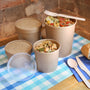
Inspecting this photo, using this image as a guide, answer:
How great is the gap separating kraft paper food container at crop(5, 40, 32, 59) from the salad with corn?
0.17 metres

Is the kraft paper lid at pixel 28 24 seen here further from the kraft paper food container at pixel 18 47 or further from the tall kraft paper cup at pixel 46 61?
the tall kraft paper cup at pixel 46 61

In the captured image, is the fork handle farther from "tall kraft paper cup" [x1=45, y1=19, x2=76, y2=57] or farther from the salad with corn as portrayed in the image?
the salad with corn

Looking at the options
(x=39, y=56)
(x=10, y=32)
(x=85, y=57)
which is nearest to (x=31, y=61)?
(x=39, y=56)

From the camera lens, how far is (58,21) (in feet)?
3.21

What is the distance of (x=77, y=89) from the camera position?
801mm

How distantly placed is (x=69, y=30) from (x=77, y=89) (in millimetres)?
317

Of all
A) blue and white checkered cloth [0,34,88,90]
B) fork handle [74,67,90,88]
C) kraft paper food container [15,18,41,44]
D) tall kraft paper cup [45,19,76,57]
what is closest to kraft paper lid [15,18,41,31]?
kraft paper food container [15,18,41,44]

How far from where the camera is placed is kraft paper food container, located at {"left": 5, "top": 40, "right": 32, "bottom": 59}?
909mm

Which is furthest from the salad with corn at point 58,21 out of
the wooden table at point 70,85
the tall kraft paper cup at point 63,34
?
the wooden table at point 70,85

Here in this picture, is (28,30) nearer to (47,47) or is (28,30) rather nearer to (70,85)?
(47,47)

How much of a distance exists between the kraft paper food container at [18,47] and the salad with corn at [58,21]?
17cm

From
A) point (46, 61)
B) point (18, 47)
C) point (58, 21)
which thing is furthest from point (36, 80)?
point (58, 21)

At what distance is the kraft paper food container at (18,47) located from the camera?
2.98 ft

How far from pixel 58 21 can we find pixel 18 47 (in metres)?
0.28
